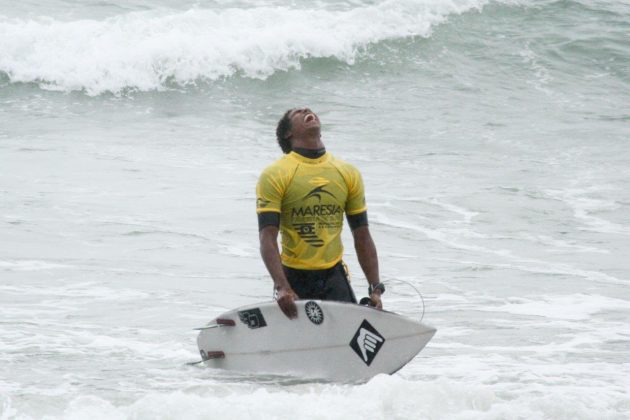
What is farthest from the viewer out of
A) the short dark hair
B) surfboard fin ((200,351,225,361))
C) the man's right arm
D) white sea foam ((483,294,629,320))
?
white sea foam ((483,294,629,320))

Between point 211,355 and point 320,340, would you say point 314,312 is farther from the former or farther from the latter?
point 211,355

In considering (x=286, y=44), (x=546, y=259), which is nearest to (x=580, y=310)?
(x=546, y=259)

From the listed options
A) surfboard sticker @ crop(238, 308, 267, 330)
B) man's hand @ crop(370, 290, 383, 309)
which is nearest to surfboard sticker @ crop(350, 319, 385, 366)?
man's hand @ crop(370, 290, 383, 309)

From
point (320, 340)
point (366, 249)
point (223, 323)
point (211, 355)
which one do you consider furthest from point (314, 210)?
point (211, 355)

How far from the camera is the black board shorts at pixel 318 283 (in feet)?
20.2

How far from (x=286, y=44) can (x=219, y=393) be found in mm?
16737

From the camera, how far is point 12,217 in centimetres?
1150

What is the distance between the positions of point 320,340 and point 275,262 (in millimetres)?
580

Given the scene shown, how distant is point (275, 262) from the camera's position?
5891 mm

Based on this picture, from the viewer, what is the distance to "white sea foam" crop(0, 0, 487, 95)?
66.1 ft

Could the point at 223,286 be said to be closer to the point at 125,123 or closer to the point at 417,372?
the point at 417,372

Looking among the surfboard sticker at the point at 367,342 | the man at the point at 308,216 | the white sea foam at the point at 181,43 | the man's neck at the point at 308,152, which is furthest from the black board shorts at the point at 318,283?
the white sea foam at the point at 181,43

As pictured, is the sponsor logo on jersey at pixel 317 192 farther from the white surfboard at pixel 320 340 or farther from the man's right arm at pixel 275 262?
the white surfboard at pixel 320 340

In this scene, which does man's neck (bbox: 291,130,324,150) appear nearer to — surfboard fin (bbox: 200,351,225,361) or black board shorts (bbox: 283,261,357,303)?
black board shorts (bbox: 283,261,357,303)
